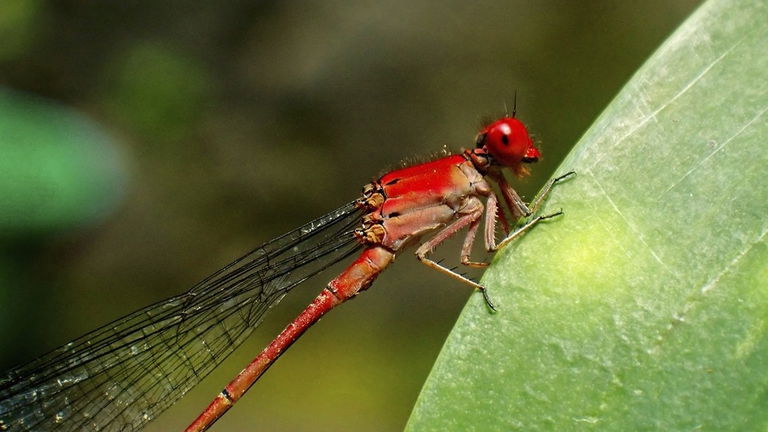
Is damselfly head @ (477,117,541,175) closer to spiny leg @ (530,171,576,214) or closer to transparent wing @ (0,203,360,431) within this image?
transparent wing @ (0,203,360,431)

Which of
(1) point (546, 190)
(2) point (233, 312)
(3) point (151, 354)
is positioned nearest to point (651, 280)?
(1) point (546, 190)

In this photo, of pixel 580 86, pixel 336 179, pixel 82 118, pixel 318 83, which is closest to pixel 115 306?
pixel 82 118

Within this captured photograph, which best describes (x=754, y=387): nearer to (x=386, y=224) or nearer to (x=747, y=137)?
(x=747, y=137)

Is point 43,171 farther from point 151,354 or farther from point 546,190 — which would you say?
point 546,190

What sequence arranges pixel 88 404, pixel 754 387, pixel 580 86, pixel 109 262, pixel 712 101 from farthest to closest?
pixel 109 262 < pixel 580 86 < pixel 88 404 < pixel 712 101 < pixel 754 387

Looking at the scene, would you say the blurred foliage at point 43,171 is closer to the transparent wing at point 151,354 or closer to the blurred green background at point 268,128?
the blurred green background at point 268,128

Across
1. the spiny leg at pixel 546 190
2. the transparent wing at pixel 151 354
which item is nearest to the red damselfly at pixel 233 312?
the transparent wing at pixel 151 354
